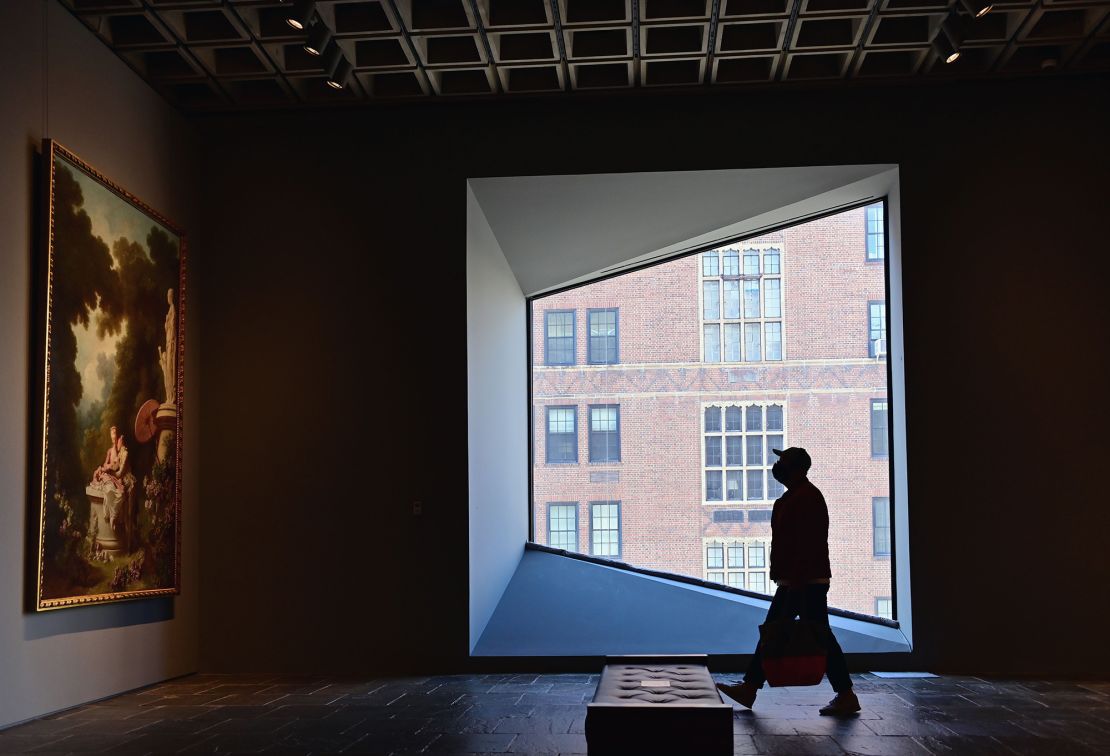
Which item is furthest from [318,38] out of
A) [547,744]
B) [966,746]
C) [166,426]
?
Answer: [966,746]

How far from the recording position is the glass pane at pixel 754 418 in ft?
29.0

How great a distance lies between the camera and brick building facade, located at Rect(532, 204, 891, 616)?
27.3 feet

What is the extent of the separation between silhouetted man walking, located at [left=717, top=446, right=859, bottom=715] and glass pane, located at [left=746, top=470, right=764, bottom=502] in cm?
311

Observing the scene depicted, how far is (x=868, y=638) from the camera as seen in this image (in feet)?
24.9

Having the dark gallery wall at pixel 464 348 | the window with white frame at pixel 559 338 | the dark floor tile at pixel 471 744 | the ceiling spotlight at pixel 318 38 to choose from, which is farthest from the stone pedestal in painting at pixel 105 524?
the window with white frame at pixel 559 338

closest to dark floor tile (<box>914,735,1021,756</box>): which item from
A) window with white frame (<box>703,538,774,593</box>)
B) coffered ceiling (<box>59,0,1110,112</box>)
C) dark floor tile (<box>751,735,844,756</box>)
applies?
dark floor tile (<box>751,735,844,756</box>)

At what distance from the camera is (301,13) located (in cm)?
644

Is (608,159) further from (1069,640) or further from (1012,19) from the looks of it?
(1069,640)

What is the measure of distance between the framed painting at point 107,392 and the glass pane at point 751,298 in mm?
4668

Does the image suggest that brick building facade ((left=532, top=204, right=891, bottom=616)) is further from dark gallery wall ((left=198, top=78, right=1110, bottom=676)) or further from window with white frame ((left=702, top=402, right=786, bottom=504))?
dark gallery wall ((left=198, top=78, right=1110, bottom=676))

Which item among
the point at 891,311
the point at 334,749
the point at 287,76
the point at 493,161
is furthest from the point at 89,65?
the point at 891,311

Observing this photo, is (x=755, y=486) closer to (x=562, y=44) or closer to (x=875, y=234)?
(x=875, y=234)

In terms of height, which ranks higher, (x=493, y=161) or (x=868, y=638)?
(x=493, y=161)

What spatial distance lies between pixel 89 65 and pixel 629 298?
4.86m
